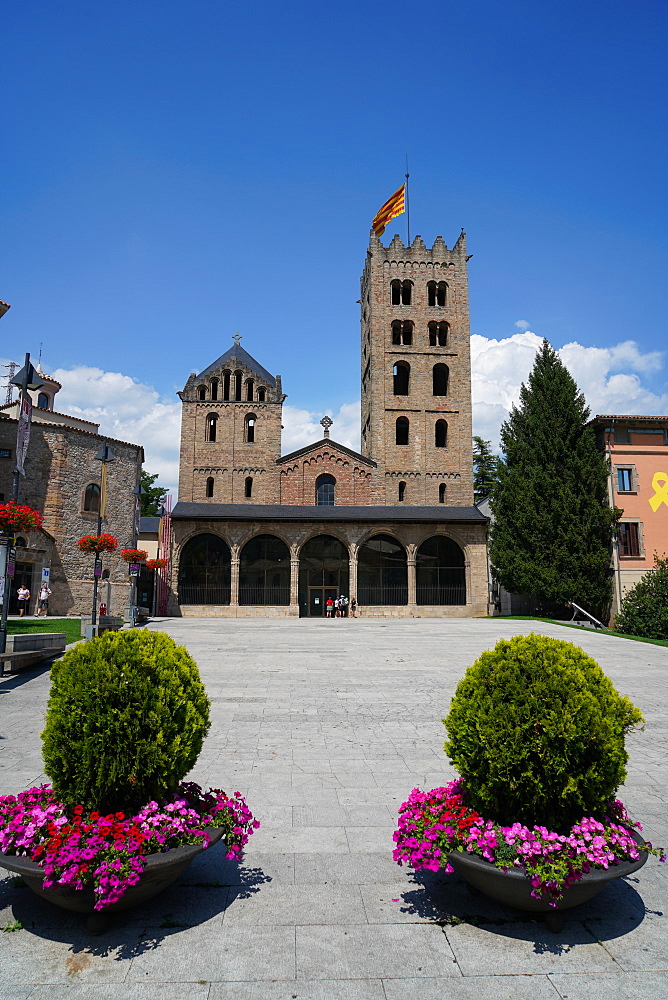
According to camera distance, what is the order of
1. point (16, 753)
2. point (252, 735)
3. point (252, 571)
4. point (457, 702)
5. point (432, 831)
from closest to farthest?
1. point (432, 831)
2. point (457, 702)
3. point (16, 753)
4. point (252, 735)
5. point (252, 571)

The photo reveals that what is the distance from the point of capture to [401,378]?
4453 centimetres

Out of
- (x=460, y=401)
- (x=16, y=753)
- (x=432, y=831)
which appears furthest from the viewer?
(x=460, y=401)

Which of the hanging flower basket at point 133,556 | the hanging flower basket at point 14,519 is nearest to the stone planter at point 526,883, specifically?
the hanging flower basket at point 14,519

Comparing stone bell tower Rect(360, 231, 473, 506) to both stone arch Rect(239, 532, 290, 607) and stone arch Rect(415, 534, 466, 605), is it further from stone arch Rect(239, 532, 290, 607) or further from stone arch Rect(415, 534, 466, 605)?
stone arch Rect(239, 532, 290, 607)

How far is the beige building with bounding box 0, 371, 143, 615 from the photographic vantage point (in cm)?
3116

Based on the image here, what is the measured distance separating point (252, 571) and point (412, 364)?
739 inches

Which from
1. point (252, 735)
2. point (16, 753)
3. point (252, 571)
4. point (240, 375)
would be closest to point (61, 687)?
point (16, 753)

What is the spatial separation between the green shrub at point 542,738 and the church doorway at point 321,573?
1328 inches

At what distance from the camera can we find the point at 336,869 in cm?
426

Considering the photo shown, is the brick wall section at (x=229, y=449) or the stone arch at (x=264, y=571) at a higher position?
the brick wall section at (x=229, y=449)

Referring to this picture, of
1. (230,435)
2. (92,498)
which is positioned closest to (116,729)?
(92,498)

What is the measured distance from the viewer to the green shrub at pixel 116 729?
359 centimetres

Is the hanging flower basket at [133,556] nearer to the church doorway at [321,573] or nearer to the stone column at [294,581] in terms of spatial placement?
the stone column at [294,581]

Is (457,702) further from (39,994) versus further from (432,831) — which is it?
(39,994)
